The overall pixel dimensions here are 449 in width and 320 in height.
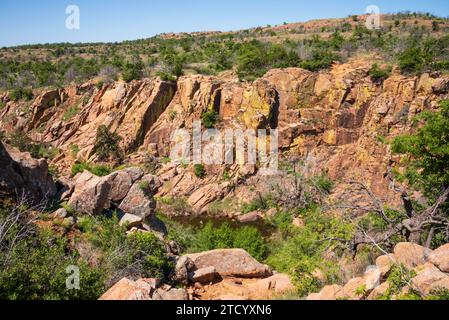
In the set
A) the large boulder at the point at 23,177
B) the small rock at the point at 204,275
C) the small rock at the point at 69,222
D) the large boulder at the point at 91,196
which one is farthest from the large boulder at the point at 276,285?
the large boulder at the point at 23,177

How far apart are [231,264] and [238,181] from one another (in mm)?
18543

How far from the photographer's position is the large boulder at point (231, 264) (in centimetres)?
1112

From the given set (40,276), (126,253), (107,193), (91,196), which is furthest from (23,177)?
(40,276)

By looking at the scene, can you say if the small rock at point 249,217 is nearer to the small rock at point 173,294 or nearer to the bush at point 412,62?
the bush at point 412,62

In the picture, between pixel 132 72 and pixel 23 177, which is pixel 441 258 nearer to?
pixel 23 177

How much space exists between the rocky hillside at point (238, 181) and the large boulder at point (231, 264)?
0.05m

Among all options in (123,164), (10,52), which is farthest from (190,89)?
(10,52)

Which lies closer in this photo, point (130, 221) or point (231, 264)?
point (231, 264)

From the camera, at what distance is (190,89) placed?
32906 mm

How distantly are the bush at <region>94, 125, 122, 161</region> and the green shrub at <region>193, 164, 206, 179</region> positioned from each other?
7.34 metres

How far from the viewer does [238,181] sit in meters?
29.7

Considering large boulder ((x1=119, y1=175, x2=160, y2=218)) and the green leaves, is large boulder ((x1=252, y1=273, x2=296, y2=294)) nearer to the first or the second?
the green leaves

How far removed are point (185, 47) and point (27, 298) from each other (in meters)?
43.3
